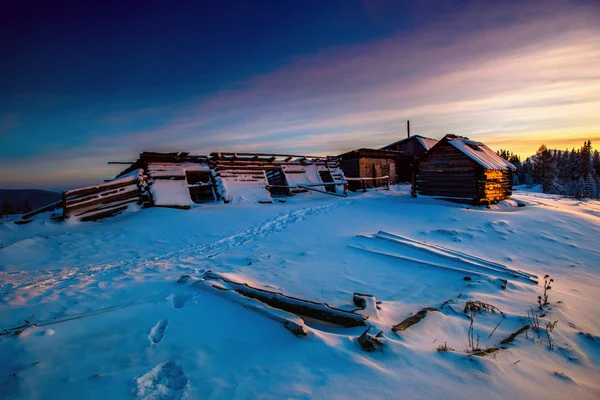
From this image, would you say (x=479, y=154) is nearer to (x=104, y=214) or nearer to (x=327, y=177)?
(x=327, y=177)

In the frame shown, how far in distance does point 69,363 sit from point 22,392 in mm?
430

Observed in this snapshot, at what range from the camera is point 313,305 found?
12.7 ft

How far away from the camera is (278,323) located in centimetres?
354

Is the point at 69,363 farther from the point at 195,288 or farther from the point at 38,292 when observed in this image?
the point at 38,292

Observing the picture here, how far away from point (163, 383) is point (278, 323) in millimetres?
1411

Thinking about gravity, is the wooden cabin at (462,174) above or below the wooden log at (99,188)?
below

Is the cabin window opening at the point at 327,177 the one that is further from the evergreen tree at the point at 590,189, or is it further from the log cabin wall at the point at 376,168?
the evergreen tree at the point at 590,189

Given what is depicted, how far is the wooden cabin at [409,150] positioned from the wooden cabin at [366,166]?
5615mm

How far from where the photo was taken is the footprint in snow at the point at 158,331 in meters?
3.42

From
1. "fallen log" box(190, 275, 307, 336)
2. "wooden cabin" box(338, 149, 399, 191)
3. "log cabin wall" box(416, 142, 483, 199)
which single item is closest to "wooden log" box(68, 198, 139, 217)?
"fallen log" box(190, 275, 307, 336)

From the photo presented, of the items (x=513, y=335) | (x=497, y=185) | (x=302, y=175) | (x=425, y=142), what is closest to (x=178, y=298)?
(x=513, y=335)

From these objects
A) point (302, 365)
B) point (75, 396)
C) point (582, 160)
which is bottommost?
point (582, 160)

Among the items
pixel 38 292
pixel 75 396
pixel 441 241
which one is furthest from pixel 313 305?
pixel 441 241

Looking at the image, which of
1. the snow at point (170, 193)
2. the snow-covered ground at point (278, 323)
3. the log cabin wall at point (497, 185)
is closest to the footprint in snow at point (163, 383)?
the snow-covered ground at point (278, 323)
